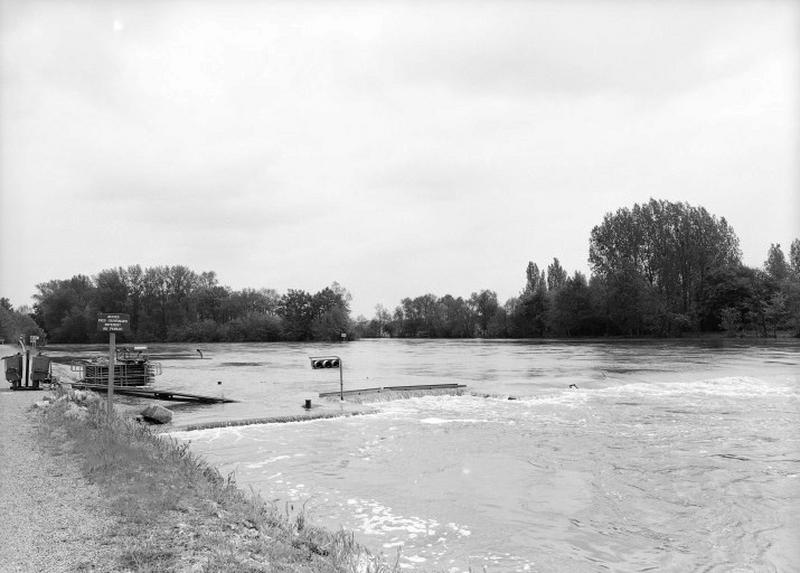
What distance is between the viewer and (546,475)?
12.0 meters

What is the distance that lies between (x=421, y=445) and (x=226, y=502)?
7927 millimetres

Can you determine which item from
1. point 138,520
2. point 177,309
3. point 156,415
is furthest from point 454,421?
point 177,309

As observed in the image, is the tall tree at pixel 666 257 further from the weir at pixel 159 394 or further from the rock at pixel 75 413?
the rock at pixel 75 413

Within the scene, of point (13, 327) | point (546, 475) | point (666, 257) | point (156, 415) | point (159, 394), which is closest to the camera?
point (546, 475)

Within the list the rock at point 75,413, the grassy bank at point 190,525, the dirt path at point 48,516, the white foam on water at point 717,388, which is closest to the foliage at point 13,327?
the rock at point 75,413

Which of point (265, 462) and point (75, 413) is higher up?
Result: point (75, 413)

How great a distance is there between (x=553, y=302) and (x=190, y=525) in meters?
103

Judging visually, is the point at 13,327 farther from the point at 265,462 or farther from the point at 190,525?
the point at 190,525

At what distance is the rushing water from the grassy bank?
1340 millimetres

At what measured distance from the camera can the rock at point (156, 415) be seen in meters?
18.5

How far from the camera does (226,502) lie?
26.2 feet

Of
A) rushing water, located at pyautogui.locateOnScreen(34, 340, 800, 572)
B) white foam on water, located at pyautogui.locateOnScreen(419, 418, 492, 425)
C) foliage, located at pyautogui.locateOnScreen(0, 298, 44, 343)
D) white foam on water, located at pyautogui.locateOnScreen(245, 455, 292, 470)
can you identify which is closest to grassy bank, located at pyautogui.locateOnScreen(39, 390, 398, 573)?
rushing water, located at pyautogui.locateOnScreen(34, 340, 800, 572)

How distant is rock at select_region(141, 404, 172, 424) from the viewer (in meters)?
18.5

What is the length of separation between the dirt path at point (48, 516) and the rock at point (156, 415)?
303 inches
